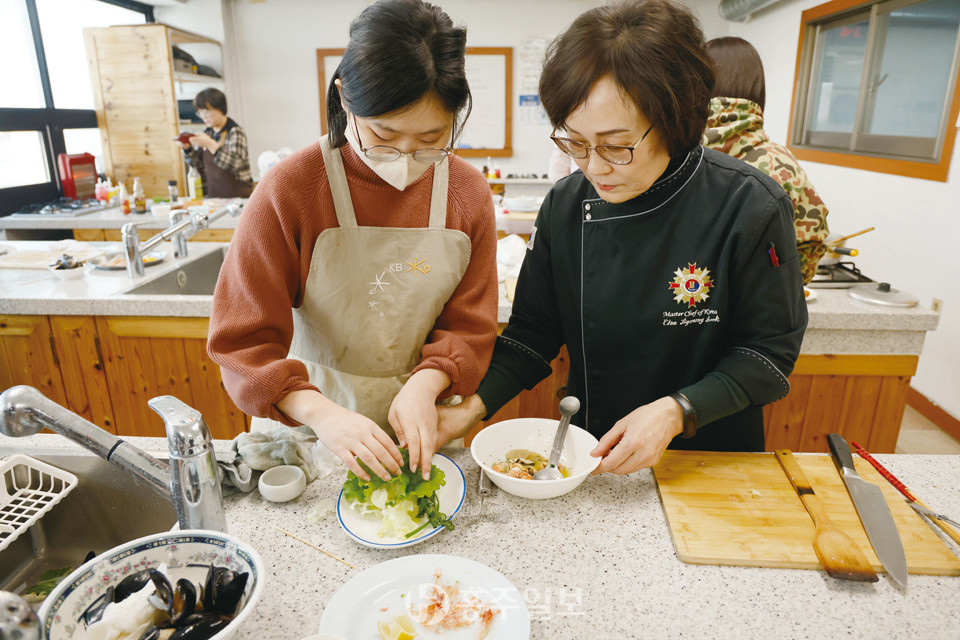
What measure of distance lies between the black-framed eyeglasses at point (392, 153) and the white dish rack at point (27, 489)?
85cm

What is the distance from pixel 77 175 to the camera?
4.45m

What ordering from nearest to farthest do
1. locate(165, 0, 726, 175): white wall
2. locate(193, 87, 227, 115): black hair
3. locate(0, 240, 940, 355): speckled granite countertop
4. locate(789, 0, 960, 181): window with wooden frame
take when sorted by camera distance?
locate(0, 240, 940, 355): speckled granite countertop < locate(789, 0, 960, 181): window with wooden frame < locate(193, 87, 227, 115): black hair < locate(165, 0, 726, 175): white wall

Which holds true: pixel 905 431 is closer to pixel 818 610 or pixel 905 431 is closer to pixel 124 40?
pixel 818 610

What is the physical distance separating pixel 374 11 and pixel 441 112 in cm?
19

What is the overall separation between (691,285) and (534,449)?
0.46m

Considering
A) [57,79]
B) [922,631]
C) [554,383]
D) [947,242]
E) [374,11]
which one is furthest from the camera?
[57,79]

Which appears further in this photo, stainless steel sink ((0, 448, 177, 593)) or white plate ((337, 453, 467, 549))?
stainless steel sink ((0, 448, 177, 593))

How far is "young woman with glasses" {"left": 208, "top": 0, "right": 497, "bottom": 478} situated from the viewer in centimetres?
98

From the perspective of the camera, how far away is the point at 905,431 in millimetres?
3385

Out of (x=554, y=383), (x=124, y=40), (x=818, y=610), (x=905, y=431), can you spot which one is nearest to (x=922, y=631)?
(x=818, y=610)

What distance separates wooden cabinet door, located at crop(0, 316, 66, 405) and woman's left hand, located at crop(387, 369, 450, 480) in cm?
188

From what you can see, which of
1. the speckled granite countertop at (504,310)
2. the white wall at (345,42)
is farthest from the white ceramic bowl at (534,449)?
the white wall at (345,42)

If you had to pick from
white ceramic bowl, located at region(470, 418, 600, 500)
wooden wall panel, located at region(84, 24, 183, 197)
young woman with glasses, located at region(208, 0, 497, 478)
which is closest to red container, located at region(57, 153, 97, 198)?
wooden wall panel, located at region(84, 24, 183, 197)

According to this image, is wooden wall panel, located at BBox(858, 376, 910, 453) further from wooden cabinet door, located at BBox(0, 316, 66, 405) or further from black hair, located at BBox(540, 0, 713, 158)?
wooden cabinet door, located at BBox(0, 316, 66, 405)
